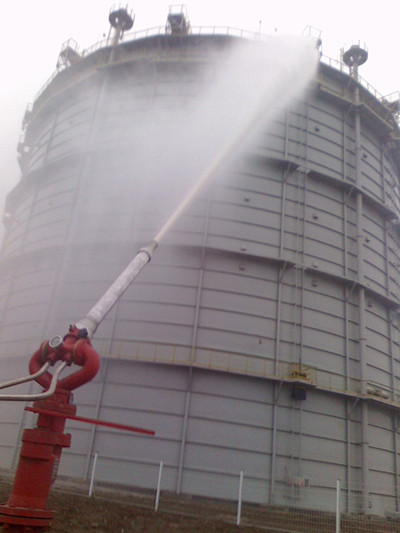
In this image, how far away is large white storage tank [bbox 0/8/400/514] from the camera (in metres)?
14.4

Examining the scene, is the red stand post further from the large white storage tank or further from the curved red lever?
the large white storage tank

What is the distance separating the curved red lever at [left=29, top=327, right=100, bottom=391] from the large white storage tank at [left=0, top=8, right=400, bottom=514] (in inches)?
315

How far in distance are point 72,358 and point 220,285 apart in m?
9.68

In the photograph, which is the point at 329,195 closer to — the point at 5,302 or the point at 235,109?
the point at 235,109

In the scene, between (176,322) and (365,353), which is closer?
(176,322)

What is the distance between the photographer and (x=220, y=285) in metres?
16.0

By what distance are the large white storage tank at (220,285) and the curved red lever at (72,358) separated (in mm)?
7991

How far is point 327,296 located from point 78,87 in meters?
14.6

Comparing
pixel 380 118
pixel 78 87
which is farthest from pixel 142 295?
pixel 380 118

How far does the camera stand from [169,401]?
1457 cm

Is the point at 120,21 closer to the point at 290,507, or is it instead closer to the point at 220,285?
the point at 220,285

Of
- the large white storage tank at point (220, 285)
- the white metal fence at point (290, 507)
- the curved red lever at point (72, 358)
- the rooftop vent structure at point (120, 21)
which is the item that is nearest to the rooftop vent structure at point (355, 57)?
the large white storage tank at point (220, 285)

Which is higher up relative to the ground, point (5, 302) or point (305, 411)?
point (5, 302)

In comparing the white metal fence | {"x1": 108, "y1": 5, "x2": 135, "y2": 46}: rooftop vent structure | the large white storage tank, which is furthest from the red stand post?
{"x1": 108, "y1": 5, "x2": 135, "y2": 46}: rooftop vent structure
